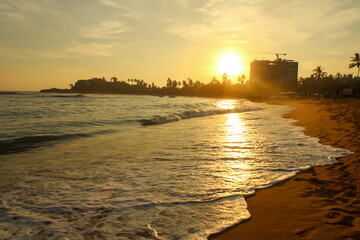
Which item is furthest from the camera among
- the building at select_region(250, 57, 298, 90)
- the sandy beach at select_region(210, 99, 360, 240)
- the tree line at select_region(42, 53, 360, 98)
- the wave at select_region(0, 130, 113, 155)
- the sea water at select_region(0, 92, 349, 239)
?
the building at select_region(250, 57, 298, 90)

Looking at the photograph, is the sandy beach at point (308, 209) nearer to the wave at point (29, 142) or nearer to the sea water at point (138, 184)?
the sea water at point (138, 184)

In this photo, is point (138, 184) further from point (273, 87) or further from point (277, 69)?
point (277, 69)

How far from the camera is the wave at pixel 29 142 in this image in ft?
25.8

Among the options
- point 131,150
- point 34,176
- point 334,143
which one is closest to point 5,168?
point 34,176

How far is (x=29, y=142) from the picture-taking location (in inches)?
355

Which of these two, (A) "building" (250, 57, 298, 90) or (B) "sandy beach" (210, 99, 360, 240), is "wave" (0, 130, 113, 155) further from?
(A) "building" (250, 57, 298, 90)

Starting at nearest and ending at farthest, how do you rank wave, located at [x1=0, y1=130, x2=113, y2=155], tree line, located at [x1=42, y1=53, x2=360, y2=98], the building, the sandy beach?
1. the sandy beach
2. wave, located at [x1=0, y1=130, x2=113, y2=155]
3. tree line, located at [x1=42, y1=53, x2=360, y2=98]
4. the building

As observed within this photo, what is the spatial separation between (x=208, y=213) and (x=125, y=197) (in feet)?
4.53

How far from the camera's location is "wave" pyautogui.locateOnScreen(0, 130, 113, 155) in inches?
310

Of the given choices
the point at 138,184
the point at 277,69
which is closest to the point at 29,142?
the point at 138,184

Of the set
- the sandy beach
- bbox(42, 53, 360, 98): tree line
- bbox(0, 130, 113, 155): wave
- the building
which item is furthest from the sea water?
the building

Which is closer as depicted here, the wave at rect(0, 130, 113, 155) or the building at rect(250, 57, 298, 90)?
the wave at rect(0, 130, 113, 155)

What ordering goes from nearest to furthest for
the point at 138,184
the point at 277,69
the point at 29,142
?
the point at 138,184 < the point at 29,142 < the point at 277,69

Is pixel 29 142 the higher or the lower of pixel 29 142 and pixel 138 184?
the lower
